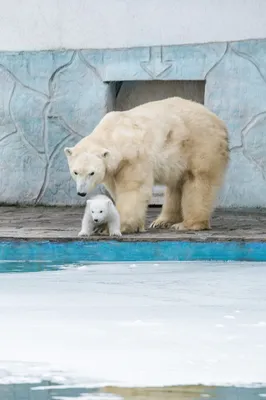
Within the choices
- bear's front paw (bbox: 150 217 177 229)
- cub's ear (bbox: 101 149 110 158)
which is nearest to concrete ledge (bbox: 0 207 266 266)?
cub's ear (bbox: 101 149 110 158)

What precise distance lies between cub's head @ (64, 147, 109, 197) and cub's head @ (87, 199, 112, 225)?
6.3 inches

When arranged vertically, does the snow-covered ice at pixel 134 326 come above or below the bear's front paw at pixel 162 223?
below

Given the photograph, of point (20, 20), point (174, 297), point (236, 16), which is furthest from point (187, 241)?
point (20, 20)

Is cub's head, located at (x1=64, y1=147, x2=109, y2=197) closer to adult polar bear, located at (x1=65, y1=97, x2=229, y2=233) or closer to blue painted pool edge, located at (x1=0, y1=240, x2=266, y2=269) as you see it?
adult polar bear, located at (x1=65, y1=97, x2=229, y2=233)

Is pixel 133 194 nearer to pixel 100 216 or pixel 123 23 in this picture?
pixel 100 216

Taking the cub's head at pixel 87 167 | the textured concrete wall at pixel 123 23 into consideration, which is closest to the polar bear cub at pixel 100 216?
the cub's head at pixel 87 167

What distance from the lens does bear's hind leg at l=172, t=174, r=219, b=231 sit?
806 centimetres

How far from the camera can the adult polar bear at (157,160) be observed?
7.66m

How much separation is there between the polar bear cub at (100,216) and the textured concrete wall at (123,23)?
8.76ft

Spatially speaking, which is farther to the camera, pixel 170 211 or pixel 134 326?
pixel 170 211

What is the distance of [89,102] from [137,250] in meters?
3.20

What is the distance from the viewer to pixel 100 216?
7.30 m

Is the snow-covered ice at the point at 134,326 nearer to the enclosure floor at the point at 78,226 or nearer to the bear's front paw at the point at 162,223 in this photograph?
the enclosure floor at the point at 78,226

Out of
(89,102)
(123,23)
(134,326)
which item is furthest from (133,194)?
(134,326)
